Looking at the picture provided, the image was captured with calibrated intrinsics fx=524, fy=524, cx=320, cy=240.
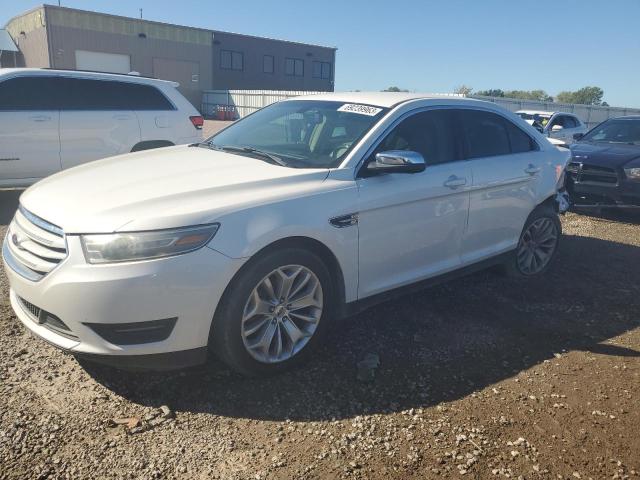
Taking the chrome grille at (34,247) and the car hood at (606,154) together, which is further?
the car hood at (606,154)

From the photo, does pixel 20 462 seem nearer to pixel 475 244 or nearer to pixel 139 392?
pixel 139 392

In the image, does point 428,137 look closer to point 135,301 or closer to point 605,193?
point 135,301

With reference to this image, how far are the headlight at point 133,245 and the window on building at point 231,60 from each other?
44315mm

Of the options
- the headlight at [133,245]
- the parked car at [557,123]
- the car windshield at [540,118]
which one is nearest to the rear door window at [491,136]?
the headlight at [133,245]

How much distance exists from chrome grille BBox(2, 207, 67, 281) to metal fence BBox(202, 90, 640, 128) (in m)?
23.4

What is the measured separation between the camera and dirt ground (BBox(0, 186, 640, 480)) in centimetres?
250

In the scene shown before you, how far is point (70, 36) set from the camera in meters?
34.2

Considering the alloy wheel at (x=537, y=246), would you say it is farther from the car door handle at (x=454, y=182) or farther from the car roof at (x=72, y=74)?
the car roof at (x=72, y=74)

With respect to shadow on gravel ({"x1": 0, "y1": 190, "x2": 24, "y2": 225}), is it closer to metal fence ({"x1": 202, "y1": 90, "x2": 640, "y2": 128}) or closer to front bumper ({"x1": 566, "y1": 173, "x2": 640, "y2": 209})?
front bumper ({"x1": 566, "y1": 173, "x2": 640, "y2": 209})

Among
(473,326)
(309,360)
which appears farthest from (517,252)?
(309,360)

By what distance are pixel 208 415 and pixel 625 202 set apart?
733 cm

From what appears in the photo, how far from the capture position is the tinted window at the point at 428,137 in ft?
12.5

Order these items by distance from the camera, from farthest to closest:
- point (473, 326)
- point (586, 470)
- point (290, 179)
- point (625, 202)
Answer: point (625, 202)
point (473, 326)
point (290, 179)
point (586, 470)

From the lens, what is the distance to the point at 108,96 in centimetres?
754
